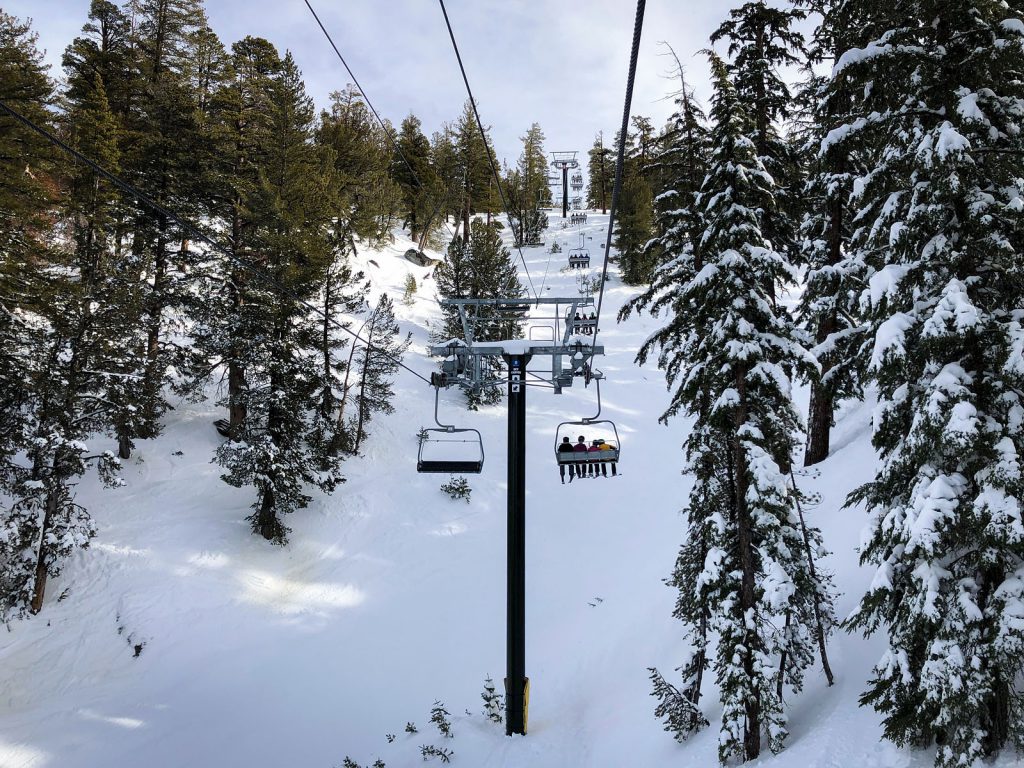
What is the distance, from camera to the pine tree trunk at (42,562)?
13391 millimetres

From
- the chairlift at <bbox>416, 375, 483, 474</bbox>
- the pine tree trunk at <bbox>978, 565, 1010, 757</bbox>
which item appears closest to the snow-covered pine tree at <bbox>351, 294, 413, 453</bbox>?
the chairlift at <bbox>416, 375, 483, 474</bbox>

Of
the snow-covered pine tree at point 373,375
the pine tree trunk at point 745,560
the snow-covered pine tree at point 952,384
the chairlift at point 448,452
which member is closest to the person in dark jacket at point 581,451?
the chairlift at point 448,452

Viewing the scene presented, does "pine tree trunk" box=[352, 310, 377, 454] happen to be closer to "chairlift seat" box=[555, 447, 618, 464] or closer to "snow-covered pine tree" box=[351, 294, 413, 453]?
"snow-covered pine tree" box=[351, 294, 413, 453]

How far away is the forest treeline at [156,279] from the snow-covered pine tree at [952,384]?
10.4m

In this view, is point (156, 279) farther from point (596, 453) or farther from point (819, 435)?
point (819, 435)

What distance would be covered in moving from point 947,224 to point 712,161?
3.56 metres

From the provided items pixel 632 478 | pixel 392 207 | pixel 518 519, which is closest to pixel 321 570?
pixel 518 519

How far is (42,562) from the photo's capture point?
13461 millimetres

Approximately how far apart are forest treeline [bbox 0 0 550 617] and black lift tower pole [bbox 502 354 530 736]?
14.4 feet

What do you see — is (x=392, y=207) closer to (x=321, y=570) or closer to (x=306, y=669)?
(x=321, y=570)

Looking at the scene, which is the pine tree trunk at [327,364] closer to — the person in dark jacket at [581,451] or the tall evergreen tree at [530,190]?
the person in dark jacket at [581,451]

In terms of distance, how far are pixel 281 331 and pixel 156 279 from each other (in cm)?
656

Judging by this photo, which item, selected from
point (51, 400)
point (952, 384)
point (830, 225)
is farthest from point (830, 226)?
point (51, 400)

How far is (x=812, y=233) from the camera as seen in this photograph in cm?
1579
